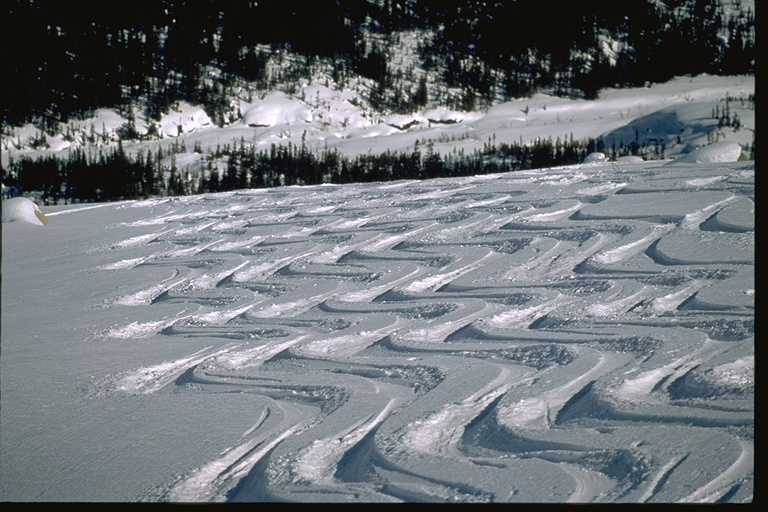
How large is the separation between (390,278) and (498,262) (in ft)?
1.50

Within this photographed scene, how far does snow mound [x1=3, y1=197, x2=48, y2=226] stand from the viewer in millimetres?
5099

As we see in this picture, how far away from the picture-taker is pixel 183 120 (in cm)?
1358

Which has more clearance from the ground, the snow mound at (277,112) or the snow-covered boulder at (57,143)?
the snow mound at (277,112)

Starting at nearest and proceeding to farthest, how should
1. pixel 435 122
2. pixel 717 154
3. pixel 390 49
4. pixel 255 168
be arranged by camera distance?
1. pixel 717 154
2. pixel 255 168
3. pixel 435 122
4. pixel 390 49

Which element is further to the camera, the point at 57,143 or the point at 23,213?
the point at 57,143

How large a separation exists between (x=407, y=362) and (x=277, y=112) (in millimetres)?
12969

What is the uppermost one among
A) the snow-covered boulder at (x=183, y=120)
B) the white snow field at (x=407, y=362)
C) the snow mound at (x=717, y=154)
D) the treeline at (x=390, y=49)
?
the treeline at (x=390, y=49)

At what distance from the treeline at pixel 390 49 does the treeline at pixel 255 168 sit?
1.71 meters

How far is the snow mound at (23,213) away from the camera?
16.7ft

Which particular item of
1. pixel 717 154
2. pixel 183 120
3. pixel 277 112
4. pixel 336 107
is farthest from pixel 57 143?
pixel 717 154

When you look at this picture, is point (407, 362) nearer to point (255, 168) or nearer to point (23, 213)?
point (23, 213)

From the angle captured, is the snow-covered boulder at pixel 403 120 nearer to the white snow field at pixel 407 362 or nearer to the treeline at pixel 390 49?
the treeline at pixel 390 49

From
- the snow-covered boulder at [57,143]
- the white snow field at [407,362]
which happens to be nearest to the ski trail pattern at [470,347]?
the white snow field at [407,362]

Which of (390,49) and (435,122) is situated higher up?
(390,49)
